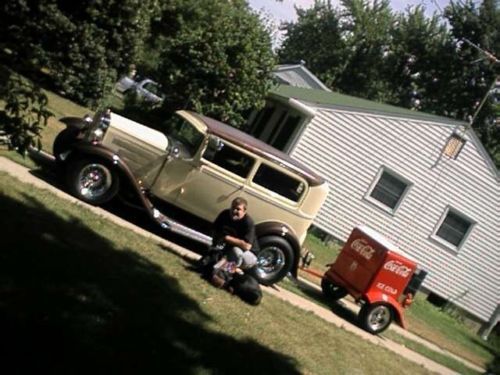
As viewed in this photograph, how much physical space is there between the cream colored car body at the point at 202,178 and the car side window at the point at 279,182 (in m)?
0.02

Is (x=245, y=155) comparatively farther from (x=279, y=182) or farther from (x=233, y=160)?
(x=279, y=182)

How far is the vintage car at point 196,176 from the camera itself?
9.70 metres

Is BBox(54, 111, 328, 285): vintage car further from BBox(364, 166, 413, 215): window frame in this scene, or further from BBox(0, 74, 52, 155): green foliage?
BBox(364, 166, 413, 215): window frame

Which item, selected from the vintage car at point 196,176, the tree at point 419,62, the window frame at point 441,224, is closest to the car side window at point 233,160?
the vintage car at point 196,176

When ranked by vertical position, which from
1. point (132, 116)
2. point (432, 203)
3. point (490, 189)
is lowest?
point (132, 116)

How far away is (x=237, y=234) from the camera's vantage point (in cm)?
929

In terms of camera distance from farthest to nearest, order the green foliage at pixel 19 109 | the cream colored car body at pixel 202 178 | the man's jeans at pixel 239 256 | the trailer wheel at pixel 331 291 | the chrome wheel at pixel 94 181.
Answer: the trailer wheel at pixel 331 291 < the cream colored car body at pixel 202 178 < the chrome wheel at pixel 94 181 < the man's jeans at pixel 239 256 < the green foliage at pixel 19 109

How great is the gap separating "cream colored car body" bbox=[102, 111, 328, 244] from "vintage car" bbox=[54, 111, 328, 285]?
0.6 inches

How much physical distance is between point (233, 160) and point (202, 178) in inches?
23.8

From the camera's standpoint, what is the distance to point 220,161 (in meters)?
10.4

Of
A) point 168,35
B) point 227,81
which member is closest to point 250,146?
point 227,81

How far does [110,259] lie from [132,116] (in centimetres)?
1388

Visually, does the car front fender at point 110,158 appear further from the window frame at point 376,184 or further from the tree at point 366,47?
the tree at point 366,47

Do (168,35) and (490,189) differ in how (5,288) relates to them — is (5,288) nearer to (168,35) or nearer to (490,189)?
(490,189)
